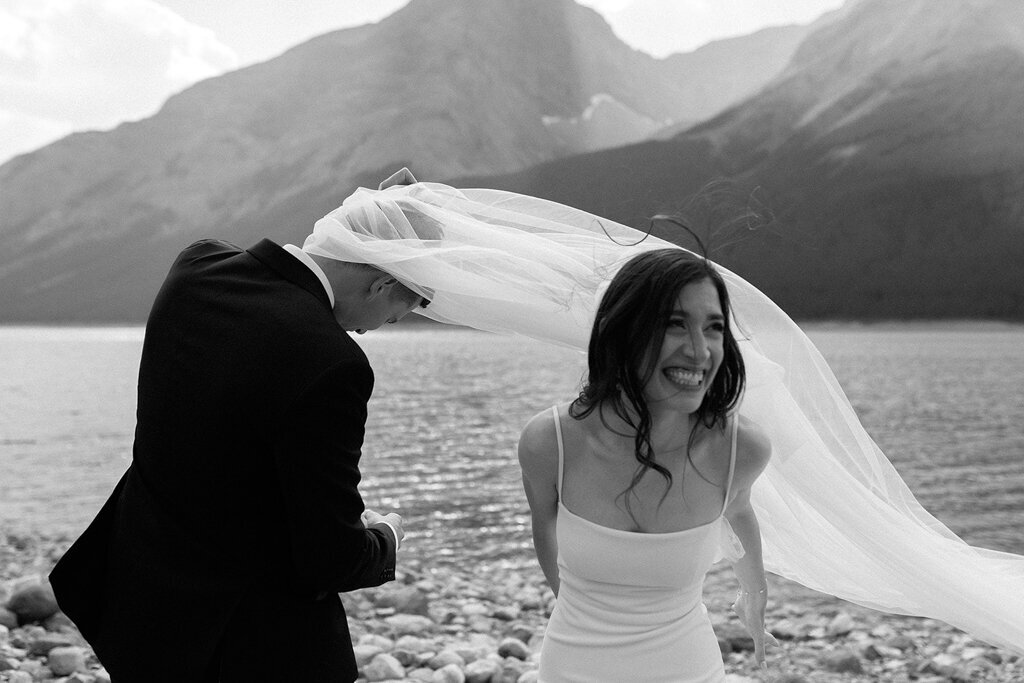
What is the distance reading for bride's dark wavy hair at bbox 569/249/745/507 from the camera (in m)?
2.19

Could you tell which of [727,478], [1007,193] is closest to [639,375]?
[727,478]

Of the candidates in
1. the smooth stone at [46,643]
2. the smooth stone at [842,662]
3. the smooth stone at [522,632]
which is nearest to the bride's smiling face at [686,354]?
the smooth stone at [842,662]

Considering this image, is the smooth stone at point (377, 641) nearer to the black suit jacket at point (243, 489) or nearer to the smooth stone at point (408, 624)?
the smooth stone at point (408, 624)

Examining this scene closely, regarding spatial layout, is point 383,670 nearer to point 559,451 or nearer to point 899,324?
point 559,451

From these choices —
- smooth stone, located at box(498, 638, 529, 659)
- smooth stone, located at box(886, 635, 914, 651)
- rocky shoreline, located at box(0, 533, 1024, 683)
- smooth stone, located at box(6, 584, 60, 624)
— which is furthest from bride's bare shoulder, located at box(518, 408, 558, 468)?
smooth stone, located at box(886, 635, 914, 651)

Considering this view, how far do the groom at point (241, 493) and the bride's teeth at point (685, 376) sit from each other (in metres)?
0.76

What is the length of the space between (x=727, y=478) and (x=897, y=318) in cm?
14486

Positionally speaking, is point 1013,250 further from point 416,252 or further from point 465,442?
point 416,252

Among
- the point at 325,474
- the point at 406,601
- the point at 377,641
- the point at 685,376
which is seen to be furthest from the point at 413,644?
the point at 685,376

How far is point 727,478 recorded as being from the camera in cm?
239

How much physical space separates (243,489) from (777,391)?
1.73 m

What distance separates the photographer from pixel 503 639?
643 cm

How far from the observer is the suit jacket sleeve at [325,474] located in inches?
83.5

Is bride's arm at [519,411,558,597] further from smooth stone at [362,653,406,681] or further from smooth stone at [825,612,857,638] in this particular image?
smooth stone at [825,612,857,638]
